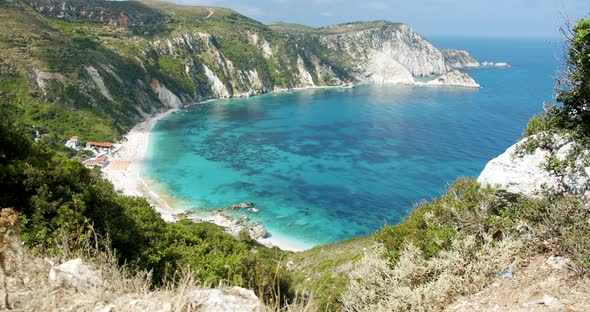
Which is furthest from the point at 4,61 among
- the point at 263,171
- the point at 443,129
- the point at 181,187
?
the point at 443,129

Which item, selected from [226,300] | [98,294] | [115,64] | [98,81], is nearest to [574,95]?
[226,300]

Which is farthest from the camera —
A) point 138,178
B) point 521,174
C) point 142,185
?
point 138,178

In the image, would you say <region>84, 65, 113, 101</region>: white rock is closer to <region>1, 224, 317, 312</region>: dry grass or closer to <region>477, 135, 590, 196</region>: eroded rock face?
<region>477, 135, 590, 196</region>: eroded rock face

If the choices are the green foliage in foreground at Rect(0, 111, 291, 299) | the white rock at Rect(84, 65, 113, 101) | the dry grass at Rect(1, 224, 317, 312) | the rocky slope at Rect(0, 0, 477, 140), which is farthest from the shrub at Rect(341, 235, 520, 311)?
the white rock at Rect(84, 65, 113, 101)

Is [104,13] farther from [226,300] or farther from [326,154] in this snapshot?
[226,300]

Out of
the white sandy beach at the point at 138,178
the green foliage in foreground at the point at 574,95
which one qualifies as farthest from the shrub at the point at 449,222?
the white sandy beach at the point at 138,178

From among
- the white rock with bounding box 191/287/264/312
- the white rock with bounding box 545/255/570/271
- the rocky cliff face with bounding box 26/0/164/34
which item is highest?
the rocky cliff face with bounding box 26/0/164/34
